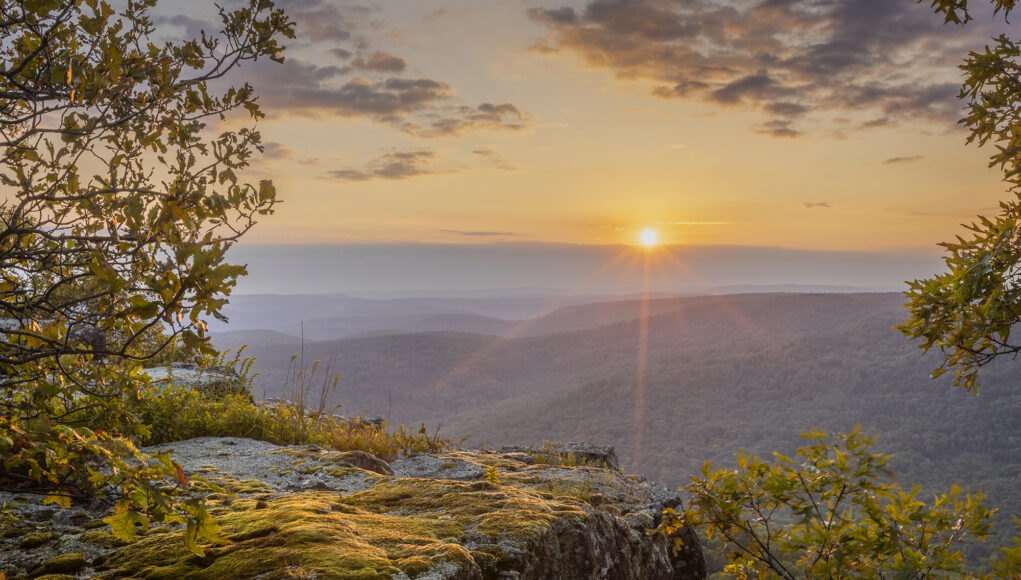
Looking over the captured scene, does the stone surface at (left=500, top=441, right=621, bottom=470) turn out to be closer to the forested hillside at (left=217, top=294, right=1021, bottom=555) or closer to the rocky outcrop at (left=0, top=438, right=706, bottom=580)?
the rocky outcrop at (left=0, top=438, right=706, bottom=580)

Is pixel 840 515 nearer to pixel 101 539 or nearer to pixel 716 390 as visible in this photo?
pixel 101 539

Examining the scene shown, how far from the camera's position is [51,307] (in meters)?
3.27

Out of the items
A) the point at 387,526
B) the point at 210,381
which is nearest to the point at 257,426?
the point at 210,381

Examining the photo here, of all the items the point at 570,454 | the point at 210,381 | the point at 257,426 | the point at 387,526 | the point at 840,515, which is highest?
the point at 210,381

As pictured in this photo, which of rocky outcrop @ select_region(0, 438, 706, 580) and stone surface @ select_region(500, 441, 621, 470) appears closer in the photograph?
rocky outcrop @ select_region(0, 438, 706, 580)

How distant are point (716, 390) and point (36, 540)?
13403cm

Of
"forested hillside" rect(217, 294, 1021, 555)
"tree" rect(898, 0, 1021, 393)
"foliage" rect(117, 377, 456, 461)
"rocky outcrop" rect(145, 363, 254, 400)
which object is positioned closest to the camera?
"tree" rect(898, 0, 1021, 393)

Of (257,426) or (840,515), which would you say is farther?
(257,426)

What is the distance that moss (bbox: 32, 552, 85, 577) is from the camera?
10.8 ft

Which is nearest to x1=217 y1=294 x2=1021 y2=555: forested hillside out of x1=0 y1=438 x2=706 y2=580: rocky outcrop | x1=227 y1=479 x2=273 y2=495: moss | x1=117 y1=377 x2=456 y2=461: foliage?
x1=117 y1=377 x2=456 y2=461: foliage

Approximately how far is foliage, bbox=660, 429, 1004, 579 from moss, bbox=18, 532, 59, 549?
183 inches

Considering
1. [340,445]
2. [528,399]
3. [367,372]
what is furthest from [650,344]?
[340,445]

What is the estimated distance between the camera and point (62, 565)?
3361 millimetres

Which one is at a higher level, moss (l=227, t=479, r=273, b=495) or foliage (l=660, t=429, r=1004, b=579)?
foliage (l=660, t=429, r=1004, b=579)
